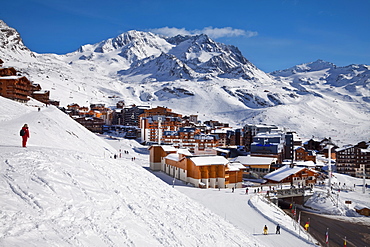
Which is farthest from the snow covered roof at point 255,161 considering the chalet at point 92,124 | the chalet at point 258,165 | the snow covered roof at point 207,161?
the chalet at point 92,124

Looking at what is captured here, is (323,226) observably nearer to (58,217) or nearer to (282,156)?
(58,217)

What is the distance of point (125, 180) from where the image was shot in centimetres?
1353

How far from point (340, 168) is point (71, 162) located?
245 feet

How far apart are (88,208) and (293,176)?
45123 mm

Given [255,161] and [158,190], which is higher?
[158,190]

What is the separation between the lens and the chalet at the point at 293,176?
47.1m

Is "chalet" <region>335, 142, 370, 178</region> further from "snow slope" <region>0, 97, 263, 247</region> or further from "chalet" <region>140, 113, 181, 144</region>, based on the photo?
"snow slope" <region>0, 97, 263, 247</region>

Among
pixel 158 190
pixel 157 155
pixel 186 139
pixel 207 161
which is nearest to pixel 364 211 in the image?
pixel 207 161

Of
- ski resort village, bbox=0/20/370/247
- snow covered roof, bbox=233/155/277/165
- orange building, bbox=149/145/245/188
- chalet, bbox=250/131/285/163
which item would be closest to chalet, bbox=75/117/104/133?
ski resort village, bbox=0/20/370/247

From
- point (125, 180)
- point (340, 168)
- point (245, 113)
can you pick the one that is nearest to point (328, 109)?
point (245, 113)

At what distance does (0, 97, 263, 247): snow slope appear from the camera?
7.59 m

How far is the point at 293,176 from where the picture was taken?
47625mm

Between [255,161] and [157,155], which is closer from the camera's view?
[157,155]

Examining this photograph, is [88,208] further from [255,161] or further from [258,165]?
[255,161]
